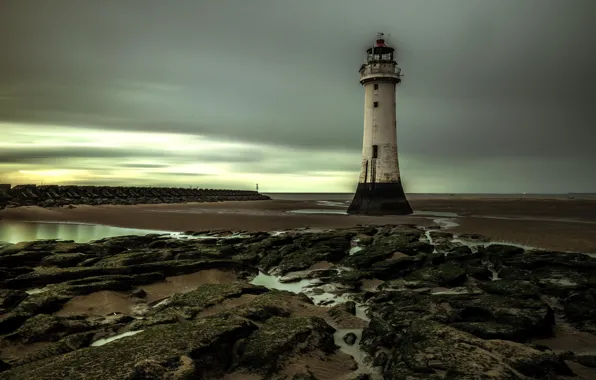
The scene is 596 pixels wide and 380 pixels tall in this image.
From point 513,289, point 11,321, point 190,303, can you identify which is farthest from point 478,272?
point 11,321

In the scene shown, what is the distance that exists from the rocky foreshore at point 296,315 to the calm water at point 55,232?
5297mm

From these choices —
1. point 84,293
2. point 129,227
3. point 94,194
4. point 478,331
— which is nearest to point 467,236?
point 478,331

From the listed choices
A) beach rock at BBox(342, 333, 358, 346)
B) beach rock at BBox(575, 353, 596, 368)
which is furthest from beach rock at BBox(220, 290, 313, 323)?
beach rock at BBox(575, 353, 596, 368)

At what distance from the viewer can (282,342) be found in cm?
502

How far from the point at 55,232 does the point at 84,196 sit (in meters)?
25.1

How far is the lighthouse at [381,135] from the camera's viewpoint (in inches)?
1057

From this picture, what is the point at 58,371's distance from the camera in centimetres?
409

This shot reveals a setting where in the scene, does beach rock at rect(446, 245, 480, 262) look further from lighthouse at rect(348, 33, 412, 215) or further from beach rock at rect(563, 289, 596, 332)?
lighthouse at rect(348, 33, 412, 215)

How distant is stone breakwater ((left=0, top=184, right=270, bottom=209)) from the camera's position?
32812mm

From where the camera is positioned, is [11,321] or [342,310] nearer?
[11,321]

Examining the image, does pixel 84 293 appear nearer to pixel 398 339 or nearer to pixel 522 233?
pixel 398 339

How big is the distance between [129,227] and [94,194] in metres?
25.0

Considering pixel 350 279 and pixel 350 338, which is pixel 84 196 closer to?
pixel 350 279

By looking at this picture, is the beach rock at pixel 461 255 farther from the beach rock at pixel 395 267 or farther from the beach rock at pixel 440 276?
the beach rock at pixel 440 276
